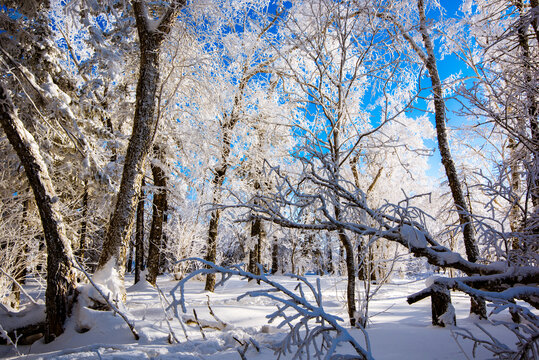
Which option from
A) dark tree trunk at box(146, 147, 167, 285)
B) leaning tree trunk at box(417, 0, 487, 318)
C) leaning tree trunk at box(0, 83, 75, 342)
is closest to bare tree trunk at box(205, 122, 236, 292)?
dark tree trunk at box(146, 147, 167, 285)

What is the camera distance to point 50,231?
4.32 m

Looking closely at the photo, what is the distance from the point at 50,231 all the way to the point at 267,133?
6366mm

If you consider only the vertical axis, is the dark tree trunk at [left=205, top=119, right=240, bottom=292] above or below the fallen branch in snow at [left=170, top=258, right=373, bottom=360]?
above

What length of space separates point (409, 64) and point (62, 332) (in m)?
7.29

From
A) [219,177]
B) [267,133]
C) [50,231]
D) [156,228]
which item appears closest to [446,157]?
[267,133]

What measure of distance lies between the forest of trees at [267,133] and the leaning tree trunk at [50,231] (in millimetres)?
20

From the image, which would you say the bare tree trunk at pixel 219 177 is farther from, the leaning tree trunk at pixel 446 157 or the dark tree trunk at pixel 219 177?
the leaning tree trunk at pixel 446 157

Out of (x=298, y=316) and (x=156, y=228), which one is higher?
(x=156, y=228)

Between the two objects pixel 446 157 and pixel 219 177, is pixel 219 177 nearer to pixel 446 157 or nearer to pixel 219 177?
pixel 219 177

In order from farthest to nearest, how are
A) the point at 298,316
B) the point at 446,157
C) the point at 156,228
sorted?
the point at 156,228 → the point at 446,157 → the point at 298,316

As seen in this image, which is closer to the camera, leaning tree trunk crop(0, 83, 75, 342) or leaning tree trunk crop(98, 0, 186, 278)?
leaning tree trunk crop(0, 83, 75, 342)

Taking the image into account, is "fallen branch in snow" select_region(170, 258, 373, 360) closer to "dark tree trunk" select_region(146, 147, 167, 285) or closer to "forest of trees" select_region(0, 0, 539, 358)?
"forest of trees" select_region(0, 0, 539, 358)

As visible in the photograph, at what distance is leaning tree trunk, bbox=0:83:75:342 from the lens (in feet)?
13.4

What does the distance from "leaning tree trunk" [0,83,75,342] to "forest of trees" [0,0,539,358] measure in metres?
0.02
